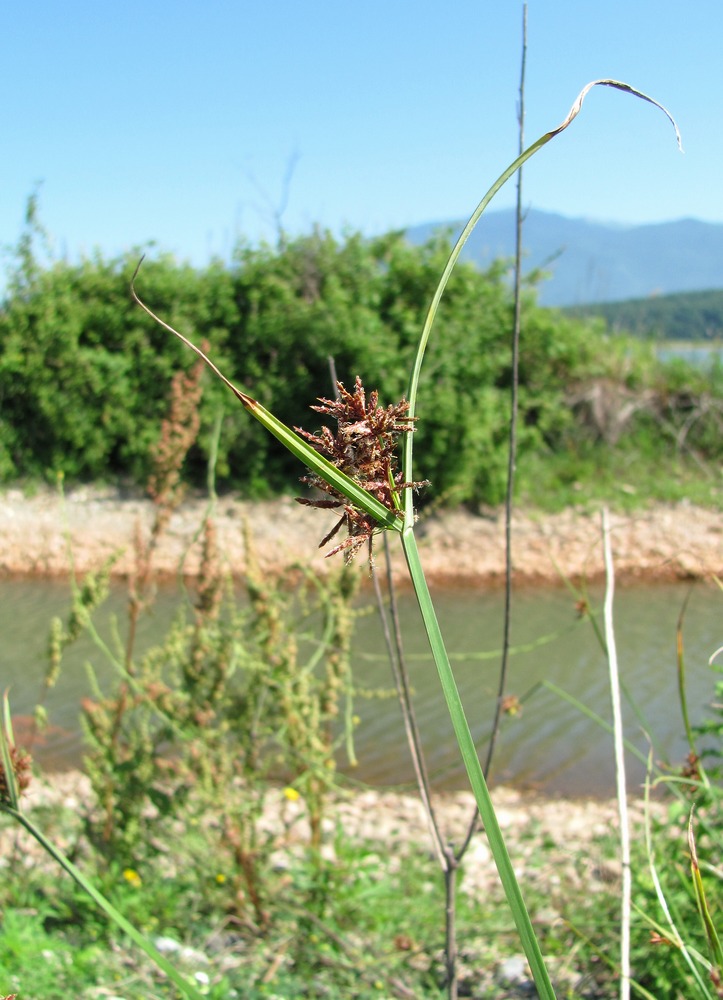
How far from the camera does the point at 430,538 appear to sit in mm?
9742

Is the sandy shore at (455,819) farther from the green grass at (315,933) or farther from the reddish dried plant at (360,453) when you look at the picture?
the reddish dried plant at (360,453)

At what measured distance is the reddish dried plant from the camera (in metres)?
0.56

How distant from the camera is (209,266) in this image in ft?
37.3

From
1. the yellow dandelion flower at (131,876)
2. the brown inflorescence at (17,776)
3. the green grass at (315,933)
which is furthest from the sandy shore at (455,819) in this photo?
the brown inflorescence at (17,776)

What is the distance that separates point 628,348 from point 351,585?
10399 millimetres

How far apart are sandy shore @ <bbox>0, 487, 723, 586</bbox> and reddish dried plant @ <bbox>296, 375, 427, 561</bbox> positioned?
8162 millimetres

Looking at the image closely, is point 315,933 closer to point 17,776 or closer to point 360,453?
point 17,776

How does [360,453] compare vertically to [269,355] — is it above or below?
below

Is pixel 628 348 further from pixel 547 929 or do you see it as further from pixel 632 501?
pixel 547 929

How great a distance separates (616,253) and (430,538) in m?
64.9

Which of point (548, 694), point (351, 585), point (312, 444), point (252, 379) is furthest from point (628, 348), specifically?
point (312, 444)

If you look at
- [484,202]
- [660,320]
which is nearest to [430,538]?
[660,320]

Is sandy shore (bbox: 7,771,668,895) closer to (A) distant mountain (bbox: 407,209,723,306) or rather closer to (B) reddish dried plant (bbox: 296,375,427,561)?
(B) reddish dried plant (bbox: 296,375,427,561)

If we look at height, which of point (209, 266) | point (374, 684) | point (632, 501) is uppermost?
point (209, 266)
